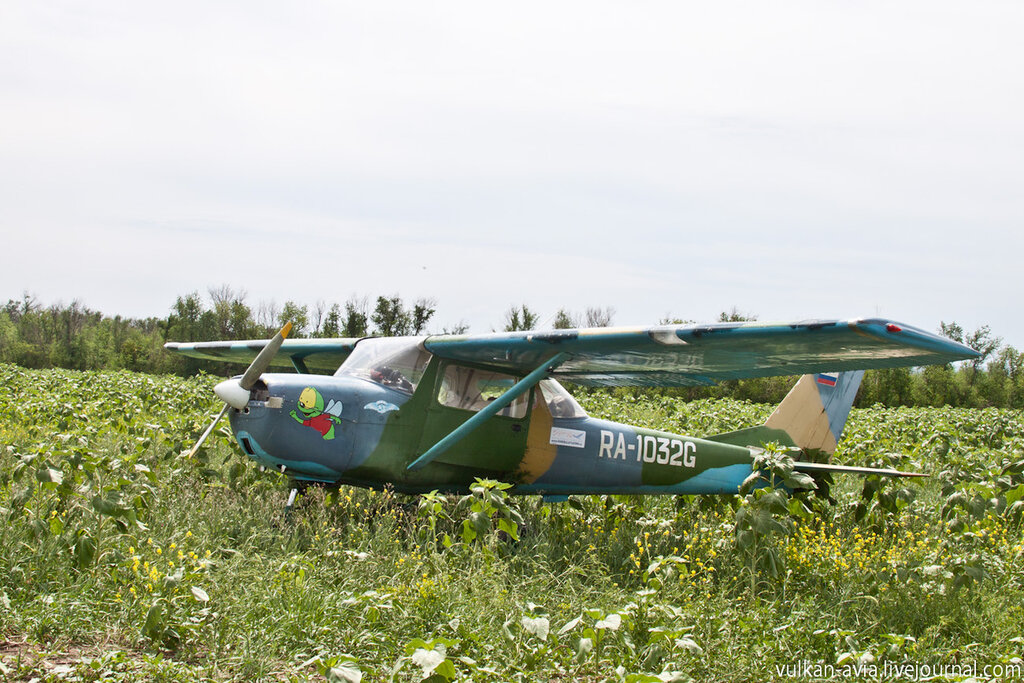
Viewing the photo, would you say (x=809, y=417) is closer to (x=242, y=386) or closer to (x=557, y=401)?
(x=557, y=401)

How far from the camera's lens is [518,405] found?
8.88 m

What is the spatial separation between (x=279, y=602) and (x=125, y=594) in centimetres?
102

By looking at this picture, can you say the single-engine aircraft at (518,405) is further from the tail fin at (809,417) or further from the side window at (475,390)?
the tail fin at (809,417)

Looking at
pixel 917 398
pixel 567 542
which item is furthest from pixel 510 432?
pixel 917 398

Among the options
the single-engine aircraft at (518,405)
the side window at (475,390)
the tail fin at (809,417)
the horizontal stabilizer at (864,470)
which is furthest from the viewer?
the tail fin at (809,417)

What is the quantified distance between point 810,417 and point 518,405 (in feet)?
15.0

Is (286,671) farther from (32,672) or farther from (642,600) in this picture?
(642,600)

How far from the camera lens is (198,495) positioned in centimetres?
865

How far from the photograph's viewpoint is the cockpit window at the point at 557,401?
9.16 m

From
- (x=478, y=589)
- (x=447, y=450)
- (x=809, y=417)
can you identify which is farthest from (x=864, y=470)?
(x=478, y=589)

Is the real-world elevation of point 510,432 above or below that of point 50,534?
above

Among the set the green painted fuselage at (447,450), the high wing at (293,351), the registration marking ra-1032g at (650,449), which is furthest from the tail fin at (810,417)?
the high wing at (293,351)

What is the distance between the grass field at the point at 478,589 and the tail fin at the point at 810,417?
165 cm

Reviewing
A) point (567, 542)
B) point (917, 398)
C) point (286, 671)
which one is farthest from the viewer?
point (917, 398)
